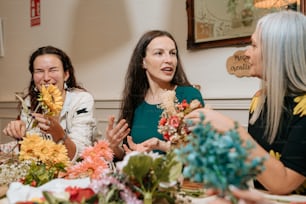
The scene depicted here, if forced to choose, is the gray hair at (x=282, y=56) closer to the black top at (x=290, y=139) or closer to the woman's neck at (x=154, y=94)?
the black top at (x=290, y=139)

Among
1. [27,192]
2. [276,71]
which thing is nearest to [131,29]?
[276,71]

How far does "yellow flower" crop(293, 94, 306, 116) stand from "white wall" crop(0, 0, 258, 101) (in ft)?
2.91

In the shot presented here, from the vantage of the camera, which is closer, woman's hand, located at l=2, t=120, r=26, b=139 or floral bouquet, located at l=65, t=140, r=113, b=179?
floral bouquet, located at l=65, t=140, r=113, b=179

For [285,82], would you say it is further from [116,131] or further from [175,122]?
[116,131]

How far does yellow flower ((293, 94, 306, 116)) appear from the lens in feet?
3.62

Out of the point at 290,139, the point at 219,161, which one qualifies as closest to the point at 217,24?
the point at 290,139

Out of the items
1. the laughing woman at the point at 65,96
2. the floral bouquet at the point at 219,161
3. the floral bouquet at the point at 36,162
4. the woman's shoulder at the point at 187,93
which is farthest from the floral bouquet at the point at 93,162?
the woman's shoulder at the point at 187,93

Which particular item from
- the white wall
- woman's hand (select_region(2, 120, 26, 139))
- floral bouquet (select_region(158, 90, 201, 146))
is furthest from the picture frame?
woman's hand (select_region(2, 120, 26, 139))

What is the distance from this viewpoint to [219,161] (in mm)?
554

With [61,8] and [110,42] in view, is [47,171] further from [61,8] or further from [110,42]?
[61,8]

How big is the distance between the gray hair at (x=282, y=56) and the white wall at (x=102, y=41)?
0.91 meters

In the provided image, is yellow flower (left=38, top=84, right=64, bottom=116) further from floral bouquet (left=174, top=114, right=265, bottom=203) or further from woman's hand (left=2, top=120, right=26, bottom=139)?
floral bouquet (left=174, top=114, right=265, bottom=203)

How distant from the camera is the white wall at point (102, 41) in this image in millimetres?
2197

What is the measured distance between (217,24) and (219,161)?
1.68 metres
